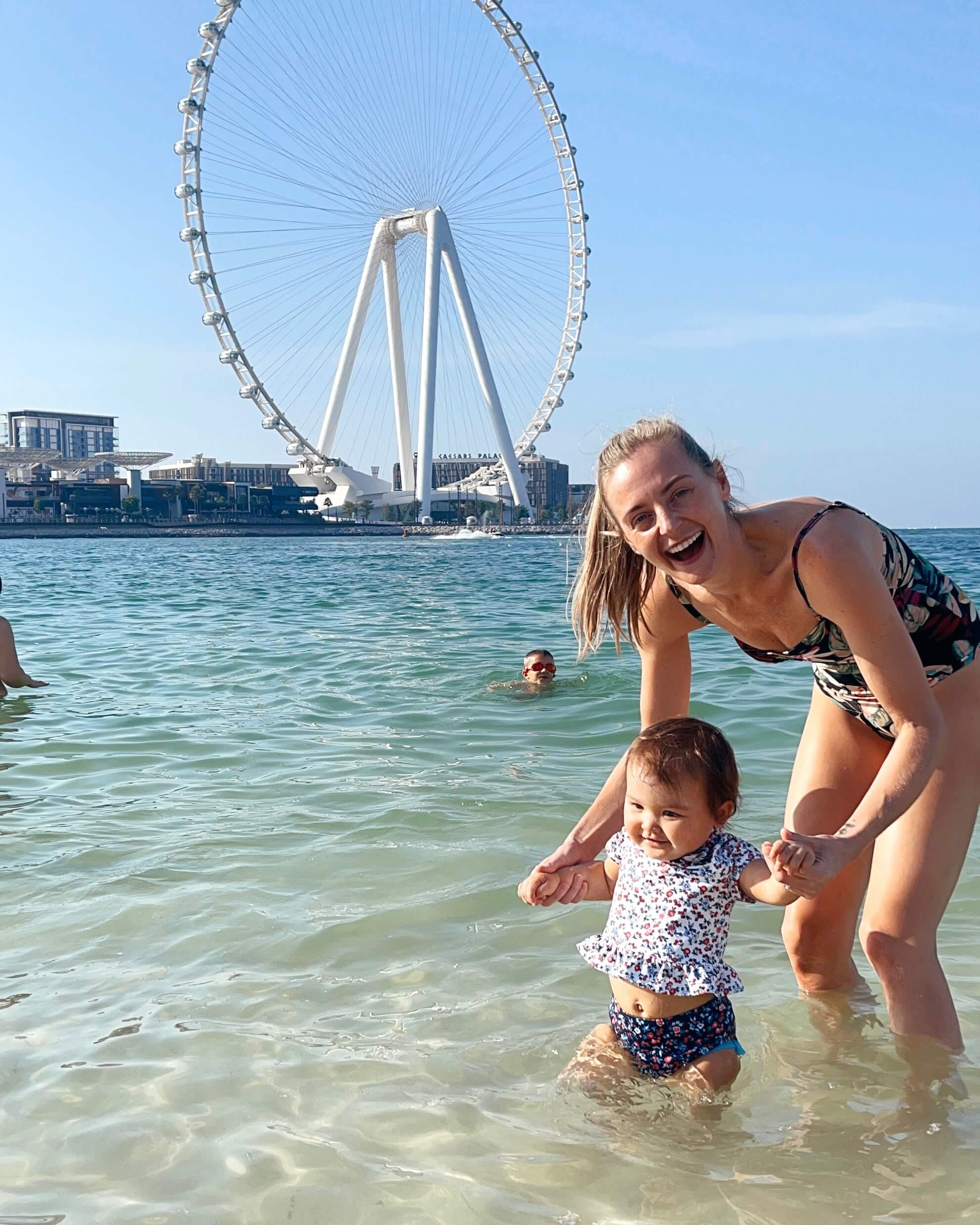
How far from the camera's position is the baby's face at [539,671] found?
8094 millimetres

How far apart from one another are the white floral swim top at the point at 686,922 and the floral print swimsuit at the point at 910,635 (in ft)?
Result: 1.31

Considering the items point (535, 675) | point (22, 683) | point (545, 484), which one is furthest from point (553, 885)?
point (545, 484)

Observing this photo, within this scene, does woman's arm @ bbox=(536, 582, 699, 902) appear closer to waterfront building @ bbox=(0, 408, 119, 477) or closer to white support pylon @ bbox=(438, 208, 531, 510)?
white support pylon @ bbox=(438, 208, 531, 510)

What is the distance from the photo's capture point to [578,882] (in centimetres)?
254

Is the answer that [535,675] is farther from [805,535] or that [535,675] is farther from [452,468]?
[452,468]

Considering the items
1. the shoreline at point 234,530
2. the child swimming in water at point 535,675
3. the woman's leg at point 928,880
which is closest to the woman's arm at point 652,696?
the woman's leg at point 928,880

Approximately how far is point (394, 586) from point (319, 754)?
17.1m

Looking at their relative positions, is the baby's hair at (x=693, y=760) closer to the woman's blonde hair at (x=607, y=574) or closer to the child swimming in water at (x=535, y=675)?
the woman's blonde hair at (x=607, y=574)

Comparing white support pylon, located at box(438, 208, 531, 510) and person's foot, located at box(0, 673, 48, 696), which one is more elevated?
white support pylon, located at box(438, 208, 531, 510)

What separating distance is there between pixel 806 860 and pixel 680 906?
0.47 meters

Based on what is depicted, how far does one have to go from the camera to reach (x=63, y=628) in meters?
13.4

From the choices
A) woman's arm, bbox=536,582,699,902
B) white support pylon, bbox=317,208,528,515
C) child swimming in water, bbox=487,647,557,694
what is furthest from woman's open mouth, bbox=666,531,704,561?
white support pylon, bbox=317,208,528,515

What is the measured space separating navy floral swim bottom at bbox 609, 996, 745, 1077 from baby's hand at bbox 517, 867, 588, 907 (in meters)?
0.26

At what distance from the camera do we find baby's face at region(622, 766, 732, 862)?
2346 mm
